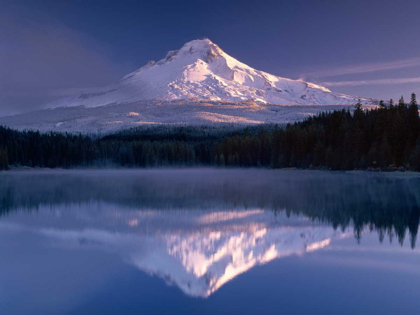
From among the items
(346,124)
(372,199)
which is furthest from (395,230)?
(346,124)

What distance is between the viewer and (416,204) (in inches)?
959

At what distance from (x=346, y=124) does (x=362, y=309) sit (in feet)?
238

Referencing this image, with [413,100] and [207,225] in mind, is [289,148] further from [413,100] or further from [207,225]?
[207,225]

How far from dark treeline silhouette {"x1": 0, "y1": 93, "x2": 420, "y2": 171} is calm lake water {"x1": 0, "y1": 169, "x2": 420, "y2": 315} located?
154 ft

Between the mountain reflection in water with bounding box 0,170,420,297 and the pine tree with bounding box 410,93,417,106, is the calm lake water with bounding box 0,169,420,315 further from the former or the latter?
the pine tree with bounding box 410,93,417,106

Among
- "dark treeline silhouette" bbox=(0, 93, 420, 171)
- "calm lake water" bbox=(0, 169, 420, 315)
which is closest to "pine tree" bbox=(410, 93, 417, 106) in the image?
"dark treeline silhouette" bbox=(0, 93, 420, 171)

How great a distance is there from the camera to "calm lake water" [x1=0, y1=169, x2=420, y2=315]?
376 inches

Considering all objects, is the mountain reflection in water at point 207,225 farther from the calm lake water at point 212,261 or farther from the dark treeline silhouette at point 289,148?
the dark treeline silhouette at point 289,148

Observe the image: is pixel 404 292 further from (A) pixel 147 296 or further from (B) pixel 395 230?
(B) pixel 395 230

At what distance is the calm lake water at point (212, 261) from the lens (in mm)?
9562

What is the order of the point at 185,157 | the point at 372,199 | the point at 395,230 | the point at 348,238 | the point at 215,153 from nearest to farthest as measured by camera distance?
the point at 348,238
the point at 395,230
the point at 372,199
the point at 215,153
the point at 185,157

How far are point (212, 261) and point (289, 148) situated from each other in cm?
8102

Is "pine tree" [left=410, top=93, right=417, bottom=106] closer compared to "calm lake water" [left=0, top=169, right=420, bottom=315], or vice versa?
"calm lake water" [left=0, top=169, right=420, bottom=315]

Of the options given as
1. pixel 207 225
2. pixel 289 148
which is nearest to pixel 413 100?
pixel 289 148
